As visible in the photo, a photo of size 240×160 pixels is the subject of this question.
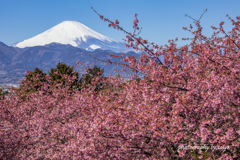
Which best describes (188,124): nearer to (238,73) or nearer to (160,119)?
(160,119)

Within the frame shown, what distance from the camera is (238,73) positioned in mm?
4508

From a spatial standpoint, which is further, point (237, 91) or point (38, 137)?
point (38, 137)

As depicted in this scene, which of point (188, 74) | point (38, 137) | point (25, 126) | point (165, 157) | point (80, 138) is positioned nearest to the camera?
point (165, 157)

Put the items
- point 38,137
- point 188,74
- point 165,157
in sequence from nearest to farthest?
point 165,157
point 188,74
point 38,137

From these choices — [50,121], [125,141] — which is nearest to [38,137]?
[50,121]

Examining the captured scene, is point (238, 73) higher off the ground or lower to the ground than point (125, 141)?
higher

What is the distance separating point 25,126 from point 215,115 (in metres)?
8.52

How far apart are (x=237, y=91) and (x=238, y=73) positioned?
477 millimetres

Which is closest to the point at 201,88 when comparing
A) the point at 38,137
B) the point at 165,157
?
the point at 165,157

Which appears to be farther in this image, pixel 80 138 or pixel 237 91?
pixel 80 138

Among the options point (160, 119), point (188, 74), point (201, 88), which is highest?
point (188, 74)

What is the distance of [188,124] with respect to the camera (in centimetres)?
436

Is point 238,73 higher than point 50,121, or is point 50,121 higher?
point 238,73

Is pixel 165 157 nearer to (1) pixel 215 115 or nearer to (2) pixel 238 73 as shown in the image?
(1) pixel 215 115
